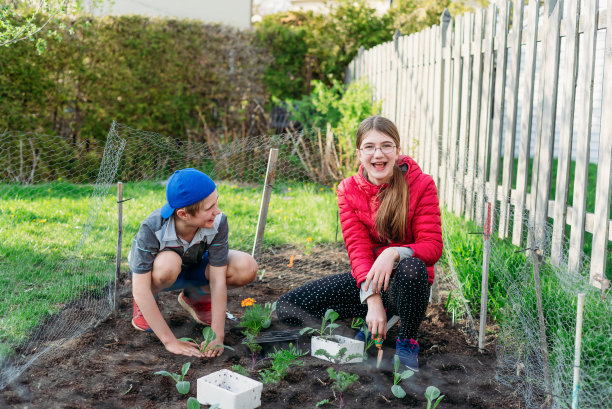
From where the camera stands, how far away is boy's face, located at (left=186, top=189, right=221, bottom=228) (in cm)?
262

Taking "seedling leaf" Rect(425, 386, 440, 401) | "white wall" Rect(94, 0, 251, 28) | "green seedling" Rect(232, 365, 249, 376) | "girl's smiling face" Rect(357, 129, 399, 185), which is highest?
"white wall" Rect(94, 0, 251, 28)

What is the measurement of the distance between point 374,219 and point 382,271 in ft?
1.08

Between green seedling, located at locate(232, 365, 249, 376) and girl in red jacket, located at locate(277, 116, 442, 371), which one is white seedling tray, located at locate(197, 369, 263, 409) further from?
girl in red jacket, located at locate(277, 116, 442, 371)

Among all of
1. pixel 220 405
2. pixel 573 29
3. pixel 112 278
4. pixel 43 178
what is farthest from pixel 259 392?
pixel 43 178

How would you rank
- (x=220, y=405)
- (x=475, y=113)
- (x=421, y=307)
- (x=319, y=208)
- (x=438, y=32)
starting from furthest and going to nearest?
(x=319, y=208) → (x=438, y=32) → (x=475, y=113) → (x=421, y=307) → (x=220, y=405)

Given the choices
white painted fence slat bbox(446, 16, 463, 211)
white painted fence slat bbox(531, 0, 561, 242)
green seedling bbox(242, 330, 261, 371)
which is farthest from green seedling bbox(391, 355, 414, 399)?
white painted fence slat bbox(446, 16, 463, 211)

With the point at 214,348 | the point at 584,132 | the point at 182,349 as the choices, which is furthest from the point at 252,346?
the point at 584,132

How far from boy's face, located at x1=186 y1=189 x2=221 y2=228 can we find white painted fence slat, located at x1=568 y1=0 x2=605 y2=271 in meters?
1.80

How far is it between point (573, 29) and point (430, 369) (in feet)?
6.22

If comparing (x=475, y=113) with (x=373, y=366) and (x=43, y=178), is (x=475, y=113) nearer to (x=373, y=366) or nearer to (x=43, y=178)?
(x=373, y=366)

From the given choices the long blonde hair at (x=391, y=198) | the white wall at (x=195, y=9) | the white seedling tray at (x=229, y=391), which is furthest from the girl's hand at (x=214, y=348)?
the white wall at (x=195, y=9)

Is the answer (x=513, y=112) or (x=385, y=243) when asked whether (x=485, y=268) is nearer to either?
(x=385, y=243)

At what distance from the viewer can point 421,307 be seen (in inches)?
102

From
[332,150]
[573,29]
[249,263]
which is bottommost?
[249,263]
